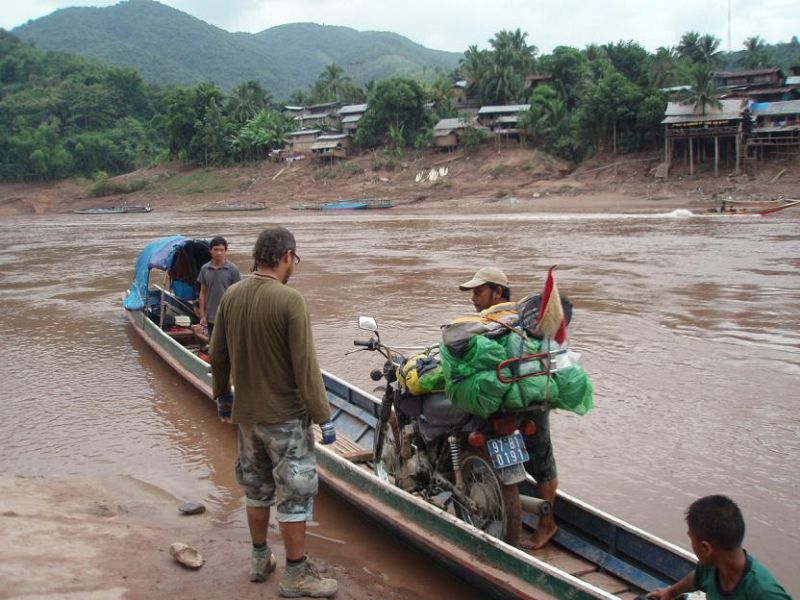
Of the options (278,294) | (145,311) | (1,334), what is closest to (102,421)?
(145,311)

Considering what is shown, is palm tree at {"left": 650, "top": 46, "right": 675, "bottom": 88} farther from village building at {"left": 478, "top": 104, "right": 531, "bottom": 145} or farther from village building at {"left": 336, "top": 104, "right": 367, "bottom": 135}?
village building at {"left": 336, "top": 104, "right": 367, "bottom": 135}

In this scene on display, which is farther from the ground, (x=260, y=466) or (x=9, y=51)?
(x=9, y=51)

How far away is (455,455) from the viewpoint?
415 centimetres

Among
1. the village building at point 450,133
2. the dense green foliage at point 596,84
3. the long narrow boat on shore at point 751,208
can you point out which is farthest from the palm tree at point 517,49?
the long narrow boat on shore at point 751,208

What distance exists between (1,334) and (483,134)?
46.4m

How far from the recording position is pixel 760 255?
66.4 feet

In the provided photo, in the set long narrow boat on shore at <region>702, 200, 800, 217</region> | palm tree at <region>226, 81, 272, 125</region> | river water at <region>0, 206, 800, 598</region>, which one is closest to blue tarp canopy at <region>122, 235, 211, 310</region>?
river water at <region>0, 206, 800, 598</region>

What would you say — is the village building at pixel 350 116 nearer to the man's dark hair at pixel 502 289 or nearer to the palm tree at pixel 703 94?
the palm tree at pixel 703 94

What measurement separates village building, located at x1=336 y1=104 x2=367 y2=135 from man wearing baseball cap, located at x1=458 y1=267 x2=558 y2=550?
197 feet

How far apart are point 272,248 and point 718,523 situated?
234 cm

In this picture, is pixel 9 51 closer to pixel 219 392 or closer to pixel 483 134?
pixel 483 134

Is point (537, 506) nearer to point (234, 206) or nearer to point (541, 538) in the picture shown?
point (541, 538)

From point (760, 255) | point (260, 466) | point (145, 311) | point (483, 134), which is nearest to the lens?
point (260, 466)

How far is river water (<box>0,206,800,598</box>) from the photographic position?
222 inches
